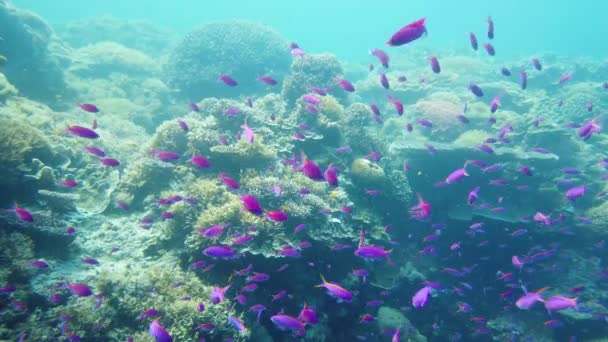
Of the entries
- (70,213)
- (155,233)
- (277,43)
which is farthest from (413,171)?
(277,43)

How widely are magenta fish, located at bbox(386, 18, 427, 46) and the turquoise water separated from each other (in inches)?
9.7

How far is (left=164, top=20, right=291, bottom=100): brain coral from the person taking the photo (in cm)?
1689

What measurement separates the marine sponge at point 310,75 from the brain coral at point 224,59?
462 cm

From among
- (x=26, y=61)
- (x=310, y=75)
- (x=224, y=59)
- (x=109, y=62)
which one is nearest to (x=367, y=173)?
(x=310, y=75)

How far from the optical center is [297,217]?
635cm

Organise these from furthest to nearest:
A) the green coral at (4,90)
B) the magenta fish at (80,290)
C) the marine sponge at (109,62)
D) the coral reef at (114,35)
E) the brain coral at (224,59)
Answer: the coral reef at (114,35)
the marine sponge at (109,62)
the brain coral at (224,59)
the green coral at (4,90)
the magenta fish at (80,290)

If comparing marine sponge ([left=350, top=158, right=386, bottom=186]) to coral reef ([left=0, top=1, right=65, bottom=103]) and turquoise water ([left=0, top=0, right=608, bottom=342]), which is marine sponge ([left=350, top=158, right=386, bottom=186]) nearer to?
turquoise water ([left=0, top=0, right=608, bottom=342])

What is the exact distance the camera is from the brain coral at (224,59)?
16.9m

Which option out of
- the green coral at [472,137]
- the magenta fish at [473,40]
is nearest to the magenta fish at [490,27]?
the magenta fish at [473,40]

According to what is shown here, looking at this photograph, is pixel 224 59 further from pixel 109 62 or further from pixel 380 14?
pixel 380 14

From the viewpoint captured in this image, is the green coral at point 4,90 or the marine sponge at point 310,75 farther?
the marine sponge at point 310,75

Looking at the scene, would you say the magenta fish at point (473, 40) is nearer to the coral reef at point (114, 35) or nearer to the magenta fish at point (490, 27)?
the magenta fish at point (490, 27)

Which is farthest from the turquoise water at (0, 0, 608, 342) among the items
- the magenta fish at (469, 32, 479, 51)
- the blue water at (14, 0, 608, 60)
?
the blue water at (14, 0, 608, 60)

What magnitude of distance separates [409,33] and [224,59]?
15.1 m
